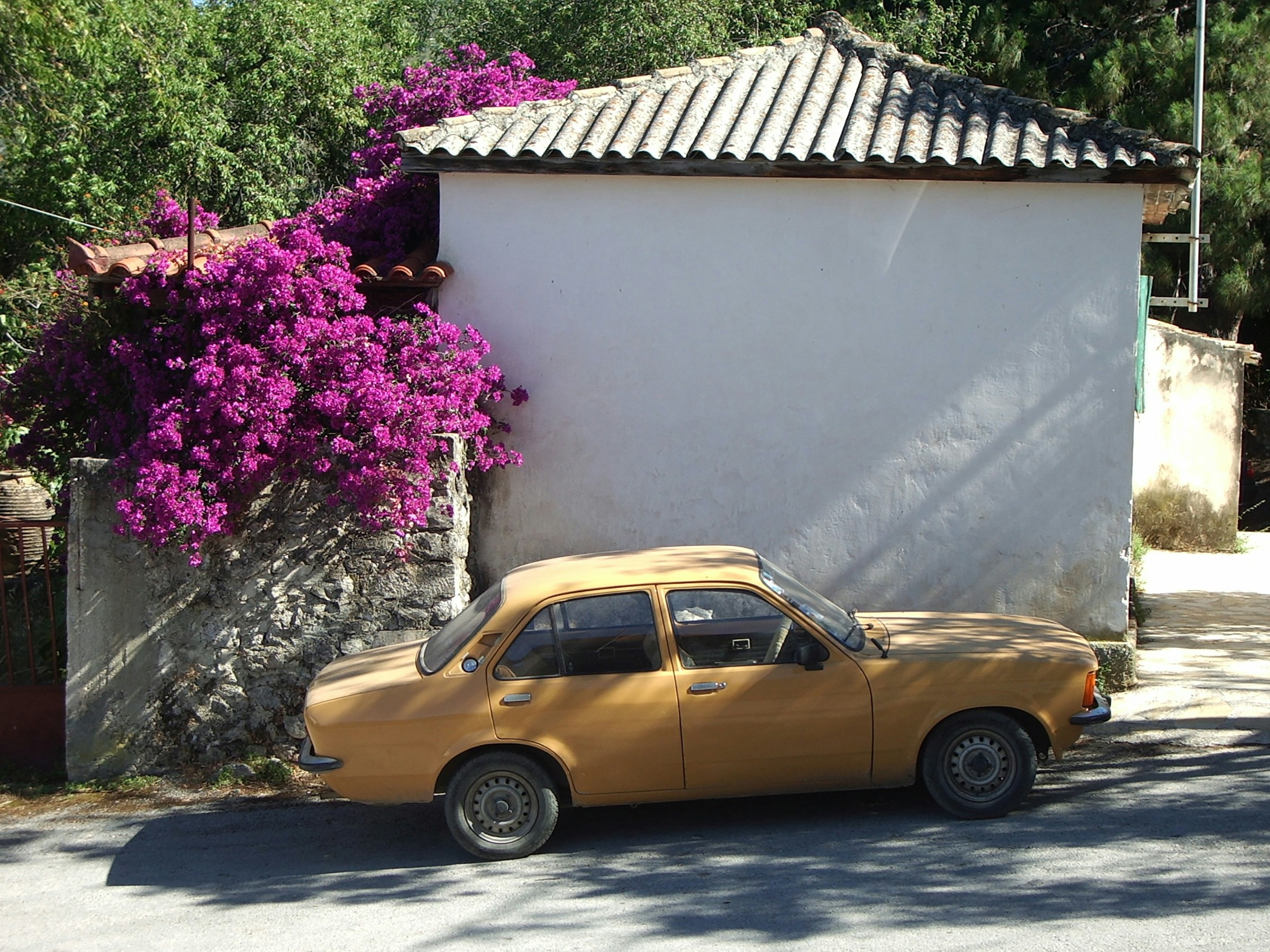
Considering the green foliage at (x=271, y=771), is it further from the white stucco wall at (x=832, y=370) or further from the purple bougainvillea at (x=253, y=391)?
the white stucco wall at (x=832, y=370)

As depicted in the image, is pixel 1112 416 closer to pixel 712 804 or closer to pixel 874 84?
pixel 874 84

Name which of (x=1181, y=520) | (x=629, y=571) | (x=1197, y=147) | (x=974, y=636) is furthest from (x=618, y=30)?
(x=974, y=636)

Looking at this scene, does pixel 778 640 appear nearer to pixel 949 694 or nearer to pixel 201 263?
pixel 949 694

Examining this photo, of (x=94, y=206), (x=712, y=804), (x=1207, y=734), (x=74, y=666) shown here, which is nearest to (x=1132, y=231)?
(x=1207, y=734)

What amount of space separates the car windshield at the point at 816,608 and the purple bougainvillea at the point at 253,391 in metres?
2.64

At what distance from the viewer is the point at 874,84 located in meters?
9.84

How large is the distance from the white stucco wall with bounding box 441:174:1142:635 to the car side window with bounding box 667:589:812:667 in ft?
8.65

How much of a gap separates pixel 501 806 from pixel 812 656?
1806 millimetres

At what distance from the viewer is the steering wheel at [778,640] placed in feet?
20.1

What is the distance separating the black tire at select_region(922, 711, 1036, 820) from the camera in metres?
6.12

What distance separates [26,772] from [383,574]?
295 cm

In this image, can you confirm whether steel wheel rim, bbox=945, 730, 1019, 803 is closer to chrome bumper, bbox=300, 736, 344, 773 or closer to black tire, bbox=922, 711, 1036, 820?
black tire, bbox=922, 711, 1036, 820

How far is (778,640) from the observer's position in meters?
6.16

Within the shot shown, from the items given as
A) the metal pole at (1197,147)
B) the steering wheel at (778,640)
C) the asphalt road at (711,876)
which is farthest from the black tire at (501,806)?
the metal pole at (1197,147)
